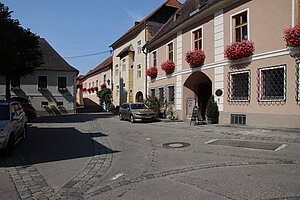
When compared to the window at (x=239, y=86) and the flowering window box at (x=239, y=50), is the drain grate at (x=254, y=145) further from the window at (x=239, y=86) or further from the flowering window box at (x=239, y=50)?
the flowering window box at (x=239, y=50)

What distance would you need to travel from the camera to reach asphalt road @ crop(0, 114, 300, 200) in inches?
149

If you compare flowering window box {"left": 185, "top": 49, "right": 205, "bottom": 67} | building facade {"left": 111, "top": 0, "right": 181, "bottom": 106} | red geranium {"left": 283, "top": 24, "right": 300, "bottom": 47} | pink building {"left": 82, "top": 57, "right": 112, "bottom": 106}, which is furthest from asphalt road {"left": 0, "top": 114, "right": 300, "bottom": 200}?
pink building {"left": 82, "top": 57, "right": 112, "bottom": 106}

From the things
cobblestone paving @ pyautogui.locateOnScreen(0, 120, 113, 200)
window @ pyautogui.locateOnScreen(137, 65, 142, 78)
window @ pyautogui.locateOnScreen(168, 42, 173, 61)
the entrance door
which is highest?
window @ pyautogui.locateOnScreen(168, 42, 173, 61)

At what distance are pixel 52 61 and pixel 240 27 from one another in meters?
23.1

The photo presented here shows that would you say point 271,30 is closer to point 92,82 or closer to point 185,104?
point 185,104

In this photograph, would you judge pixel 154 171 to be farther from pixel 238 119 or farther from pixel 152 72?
pixel 152 72

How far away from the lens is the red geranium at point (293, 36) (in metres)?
9.29

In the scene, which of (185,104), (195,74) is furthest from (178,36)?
(185,104)

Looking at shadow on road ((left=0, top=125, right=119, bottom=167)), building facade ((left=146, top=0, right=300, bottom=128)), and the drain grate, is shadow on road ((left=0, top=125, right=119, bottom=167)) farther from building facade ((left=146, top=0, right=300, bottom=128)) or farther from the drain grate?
building facade ((left=146, top=0, right=300, bottom=128))

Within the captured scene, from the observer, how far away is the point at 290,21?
9.89 metres

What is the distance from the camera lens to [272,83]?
1082cm

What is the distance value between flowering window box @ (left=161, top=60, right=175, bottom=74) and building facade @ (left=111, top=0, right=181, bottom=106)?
4.90 m

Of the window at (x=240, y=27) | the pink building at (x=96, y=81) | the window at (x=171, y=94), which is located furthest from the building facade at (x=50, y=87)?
the window at (x=240, y=27)

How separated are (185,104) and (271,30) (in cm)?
772
